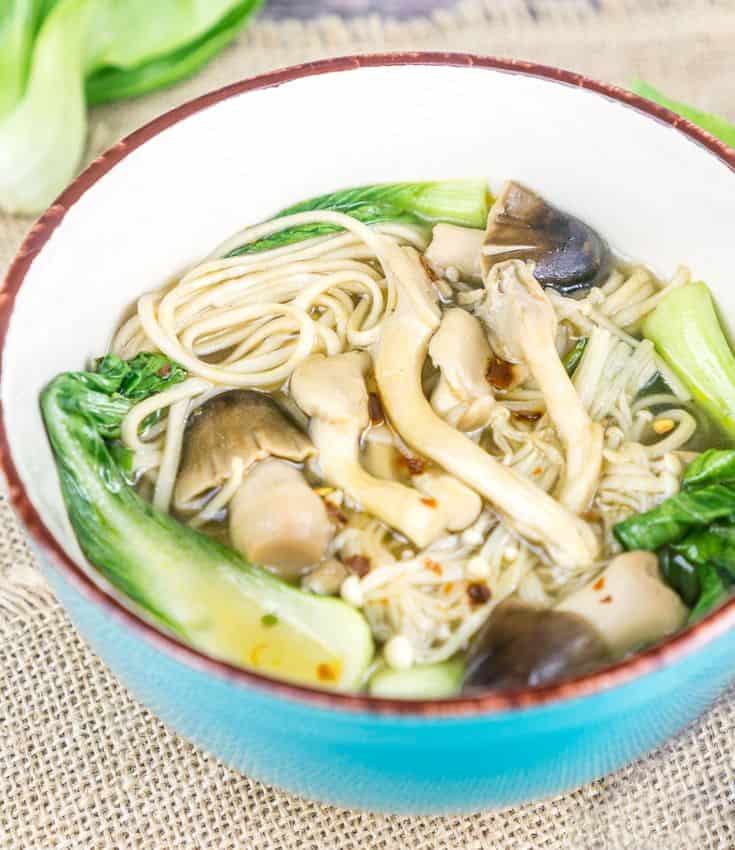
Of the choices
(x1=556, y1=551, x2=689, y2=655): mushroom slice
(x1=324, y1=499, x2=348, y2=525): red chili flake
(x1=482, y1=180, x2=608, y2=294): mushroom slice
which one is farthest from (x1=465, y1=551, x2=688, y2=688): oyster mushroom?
(x1=482, y1=180, x2=608, y2=294): mushroom slice

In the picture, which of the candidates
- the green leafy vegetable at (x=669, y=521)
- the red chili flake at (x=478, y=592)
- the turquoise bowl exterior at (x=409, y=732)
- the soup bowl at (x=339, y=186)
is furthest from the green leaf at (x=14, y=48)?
the green leafy vegetable at (x=669, y=521)

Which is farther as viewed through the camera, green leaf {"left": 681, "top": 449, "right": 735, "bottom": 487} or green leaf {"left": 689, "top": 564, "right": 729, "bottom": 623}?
green leaf {"left": 681, "top": 449, "right": 735, "bottom": 487}

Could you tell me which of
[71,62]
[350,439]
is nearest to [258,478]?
[350,439]

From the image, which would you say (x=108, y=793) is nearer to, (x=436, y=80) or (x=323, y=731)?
(x=323, y=731)

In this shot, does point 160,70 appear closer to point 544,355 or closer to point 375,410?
point 375,410

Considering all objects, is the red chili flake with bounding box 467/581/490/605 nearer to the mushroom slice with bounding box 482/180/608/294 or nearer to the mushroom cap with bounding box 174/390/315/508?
the mushroom cap with bounding box 174/390/315/508
